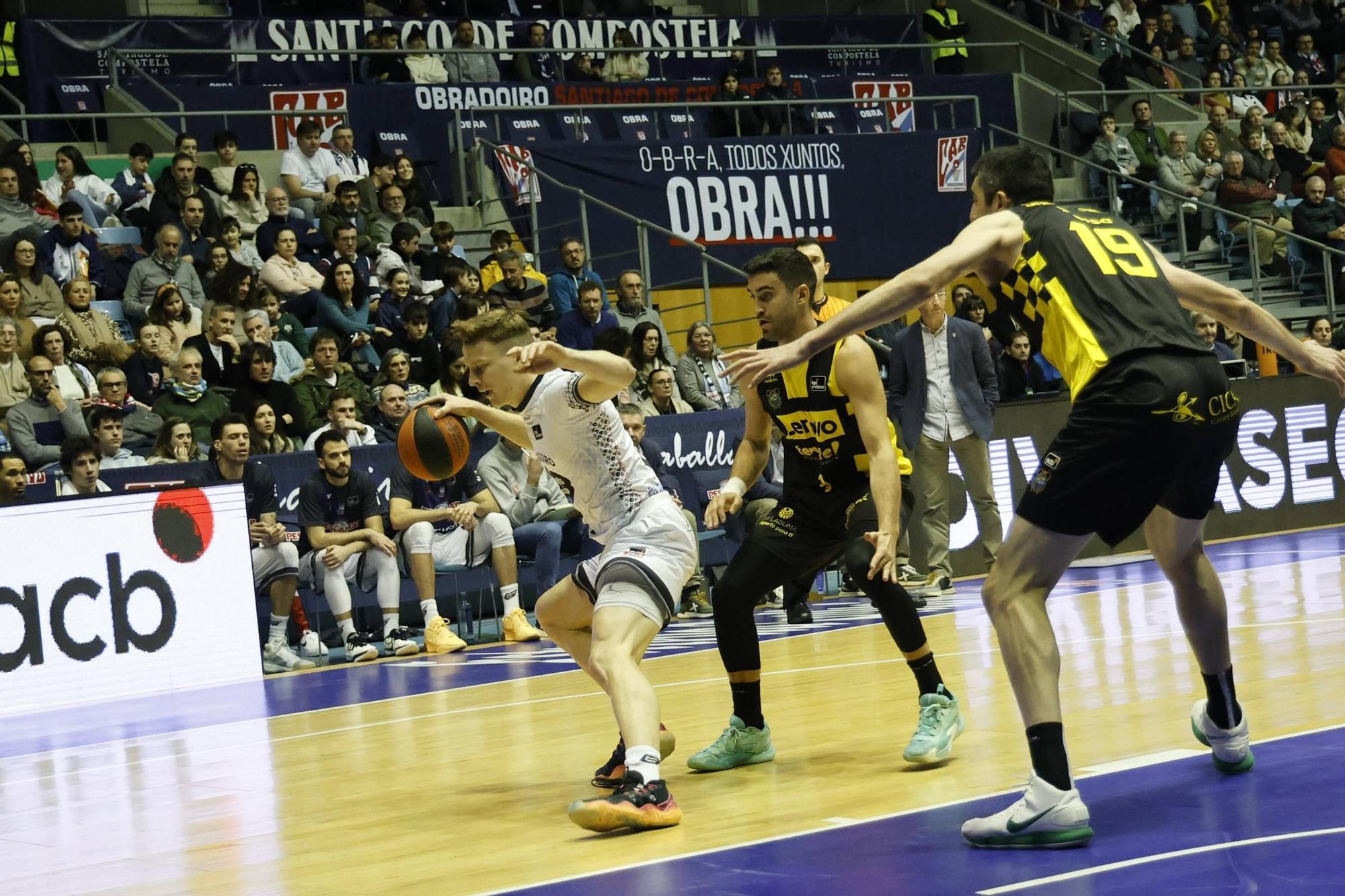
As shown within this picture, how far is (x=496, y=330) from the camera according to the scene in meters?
5.45

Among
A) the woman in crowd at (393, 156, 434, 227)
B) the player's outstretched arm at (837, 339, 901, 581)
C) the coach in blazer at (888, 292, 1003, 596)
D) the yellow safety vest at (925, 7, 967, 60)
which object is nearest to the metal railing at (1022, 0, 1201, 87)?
the yellow safety vest at (925, 7, 967, 60)

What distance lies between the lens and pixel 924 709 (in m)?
5.79

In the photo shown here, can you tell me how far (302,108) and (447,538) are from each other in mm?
7462

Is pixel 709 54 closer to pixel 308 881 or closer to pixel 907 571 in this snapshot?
pixel 907 571

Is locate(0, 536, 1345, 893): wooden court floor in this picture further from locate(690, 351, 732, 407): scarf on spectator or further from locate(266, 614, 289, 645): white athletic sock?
locate(690, 351, 732, 407): scarf on spectator

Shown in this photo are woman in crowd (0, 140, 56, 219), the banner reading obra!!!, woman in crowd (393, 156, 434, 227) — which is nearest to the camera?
woman in crowd (0, 140, 56, 219)

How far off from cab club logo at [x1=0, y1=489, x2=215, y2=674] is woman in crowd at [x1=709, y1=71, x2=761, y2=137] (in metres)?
9.49

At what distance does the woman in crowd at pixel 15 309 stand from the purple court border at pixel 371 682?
349cm

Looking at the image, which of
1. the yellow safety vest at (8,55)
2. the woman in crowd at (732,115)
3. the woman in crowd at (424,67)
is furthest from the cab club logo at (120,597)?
the woman in crowd at (732,115)

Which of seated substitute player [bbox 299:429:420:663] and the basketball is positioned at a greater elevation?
the basketball

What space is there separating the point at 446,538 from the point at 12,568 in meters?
2.98

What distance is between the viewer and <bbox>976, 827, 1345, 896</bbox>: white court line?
391 cm

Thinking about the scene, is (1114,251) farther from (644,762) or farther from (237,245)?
(237,245)

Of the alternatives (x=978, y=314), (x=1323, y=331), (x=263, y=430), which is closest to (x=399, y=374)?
(x=263, y=430)
